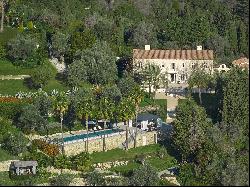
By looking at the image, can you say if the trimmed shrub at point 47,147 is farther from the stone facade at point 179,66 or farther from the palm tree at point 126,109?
the stone facade at point 179,66

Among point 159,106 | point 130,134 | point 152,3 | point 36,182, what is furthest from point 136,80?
point 152,3

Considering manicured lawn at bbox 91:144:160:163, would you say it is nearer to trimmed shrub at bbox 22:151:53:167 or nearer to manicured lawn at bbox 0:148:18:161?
trimmed shrub at bbox 22:151:53:167

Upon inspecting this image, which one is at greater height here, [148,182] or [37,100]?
[37,100]

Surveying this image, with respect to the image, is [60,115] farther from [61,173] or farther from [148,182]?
[148,182]

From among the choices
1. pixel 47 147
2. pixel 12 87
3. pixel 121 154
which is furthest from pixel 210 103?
pixel 47 147

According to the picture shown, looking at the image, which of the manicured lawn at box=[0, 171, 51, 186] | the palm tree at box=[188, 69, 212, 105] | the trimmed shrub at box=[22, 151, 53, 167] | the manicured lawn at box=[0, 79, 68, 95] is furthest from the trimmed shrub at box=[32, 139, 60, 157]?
the palm tree at box=[188, 69, 212, 105]
